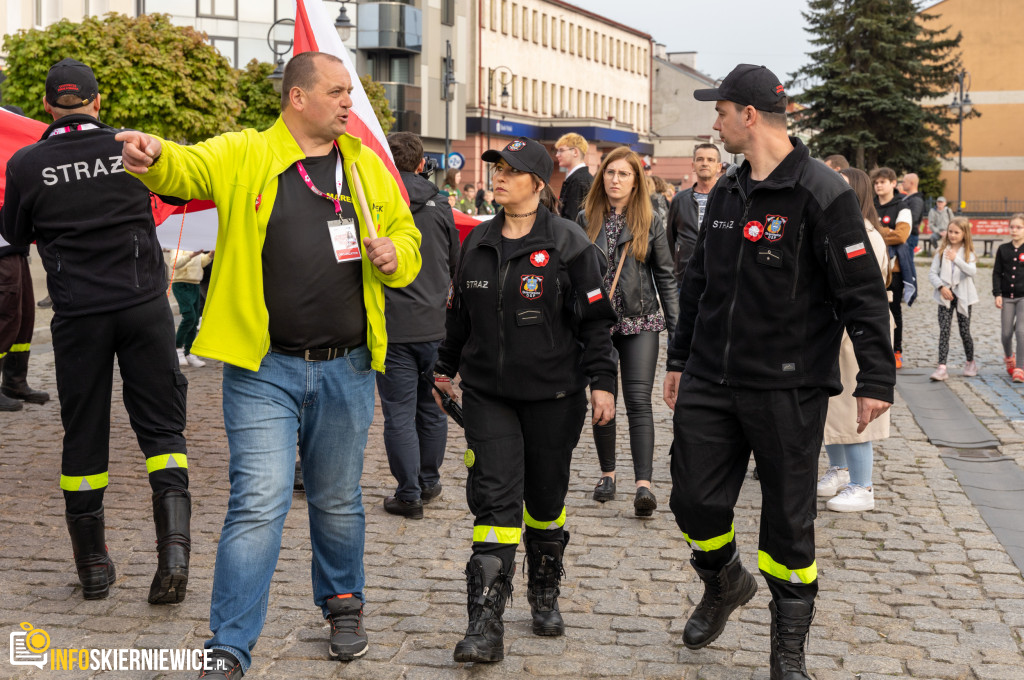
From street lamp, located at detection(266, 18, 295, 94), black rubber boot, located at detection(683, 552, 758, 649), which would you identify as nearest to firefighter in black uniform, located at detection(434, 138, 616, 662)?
black rubber boot, located at detection(683, 552, 758, 649)

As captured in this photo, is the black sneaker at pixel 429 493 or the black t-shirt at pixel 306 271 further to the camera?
the black sneaker at pixel 429 493

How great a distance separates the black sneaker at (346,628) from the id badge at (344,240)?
51.2 inches

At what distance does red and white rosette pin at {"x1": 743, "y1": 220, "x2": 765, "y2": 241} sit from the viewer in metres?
4.52

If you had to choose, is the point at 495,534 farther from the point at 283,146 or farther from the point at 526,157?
the point at 283,146

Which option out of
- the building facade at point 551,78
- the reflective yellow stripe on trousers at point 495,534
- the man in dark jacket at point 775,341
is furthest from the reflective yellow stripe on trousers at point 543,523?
the building facade at point 551,78

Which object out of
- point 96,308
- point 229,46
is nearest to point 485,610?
point 96,308

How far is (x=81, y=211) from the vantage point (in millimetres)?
5332

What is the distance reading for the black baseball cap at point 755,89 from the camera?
460cm

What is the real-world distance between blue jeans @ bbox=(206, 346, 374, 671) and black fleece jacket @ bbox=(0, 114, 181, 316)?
1159mm

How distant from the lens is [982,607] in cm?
548

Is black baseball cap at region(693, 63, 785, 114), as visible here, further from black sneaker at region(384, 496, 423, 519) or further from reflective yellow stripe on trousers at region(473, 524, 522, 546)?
black sneaker at region(384, 496, 423, 519)

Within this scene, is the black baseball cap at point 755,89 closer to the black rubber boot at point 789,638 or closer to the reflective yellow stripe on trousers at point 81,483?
the black rubber boot at point 789,638

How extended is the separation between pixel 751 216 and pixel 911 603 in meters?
2.08

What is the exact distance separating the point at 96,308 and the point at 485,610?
2102 mm
